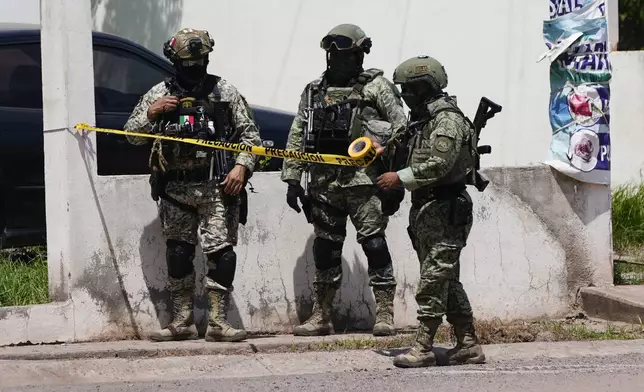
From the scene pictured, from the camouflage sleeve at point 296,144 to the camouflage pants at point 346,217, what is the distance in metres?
0.19

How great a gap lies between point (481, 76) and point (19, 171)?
199 inches

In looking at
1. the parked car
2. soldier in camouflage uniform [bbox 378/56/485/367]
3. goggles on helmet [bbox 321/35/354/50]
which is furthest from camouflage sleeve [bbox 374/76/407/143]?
the parked car

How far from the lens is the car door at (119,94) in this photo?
26.2ft

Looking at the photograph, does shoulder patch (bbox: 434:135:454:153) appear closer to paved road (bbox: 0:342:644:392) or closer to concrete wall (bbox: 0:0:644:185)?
paved road (bbox: 0:342:644:392)

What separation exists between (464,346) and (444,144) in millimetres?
1215

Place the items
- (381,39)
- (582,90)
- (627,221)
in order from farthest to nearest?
(381,39), (627,221), (582,90)

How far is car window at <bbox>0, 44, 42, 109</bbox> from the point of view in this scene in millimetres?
7926

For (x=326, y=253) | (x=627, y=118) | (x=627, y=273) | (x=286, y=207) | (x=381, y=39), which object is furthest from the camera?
(x=627, y=118)

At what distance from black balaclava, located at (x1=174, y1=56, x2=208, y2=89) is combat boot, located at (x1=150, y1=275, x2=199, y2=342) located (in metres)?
1.22

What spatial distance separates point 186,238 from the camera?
23.6ft

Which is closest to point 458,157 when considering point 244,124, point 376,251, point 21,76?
point 376,251

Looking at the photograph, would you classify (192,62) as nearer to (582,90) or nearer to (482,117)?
(482,117)

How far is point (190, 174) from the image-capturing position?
7.11 metres

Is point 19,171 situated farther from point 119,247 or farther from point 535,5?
point 535,5
